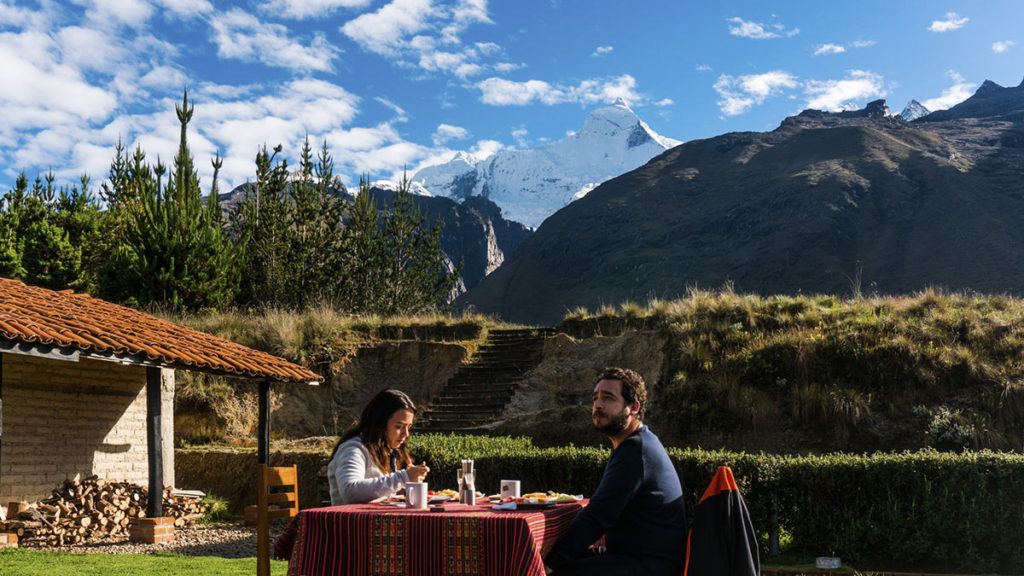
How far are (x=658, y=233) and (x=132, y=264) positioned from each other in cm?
6000

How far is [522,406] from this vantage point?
16.3m

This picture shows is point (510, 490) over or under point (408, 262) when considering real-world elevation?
under

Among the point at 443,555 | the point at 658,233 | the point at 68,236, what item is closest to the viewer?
the point at 443,555

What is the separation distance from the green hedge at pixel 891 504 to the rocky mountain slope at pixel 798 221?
4502 centimetres

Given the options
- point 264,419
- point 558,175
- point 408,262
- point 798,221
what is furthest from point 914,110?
point 264,419

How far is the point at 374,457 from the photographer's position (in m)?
4.64

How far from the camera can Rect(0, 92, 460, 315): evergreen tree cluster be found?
21.6m

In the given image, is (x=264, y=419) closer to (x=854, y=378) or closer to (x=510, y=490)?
(x=510, y=490)

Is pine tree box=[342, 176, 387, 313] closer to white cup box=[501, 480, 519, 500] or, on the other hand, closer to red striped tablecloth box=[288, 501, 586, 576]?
white cup box=[501, 480, 519, 500]

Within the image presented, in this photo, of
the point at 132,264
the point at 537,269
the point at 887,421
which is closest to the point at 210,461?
the point at 132,264

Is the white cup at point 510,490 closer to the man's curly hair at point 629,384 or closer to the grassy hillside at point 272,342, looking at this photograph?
the man's curly hair at point 629,384

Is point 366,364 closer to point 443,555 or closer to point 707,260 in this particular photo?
point 443,555

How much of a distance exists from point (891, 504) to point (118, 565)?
774 centimetres

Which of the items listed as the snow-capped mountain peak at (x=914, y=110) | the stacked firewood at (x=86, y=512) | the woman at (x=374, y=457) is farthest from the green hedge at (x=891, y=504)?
the snow-capped mountain peak at (x=914, y=110)
